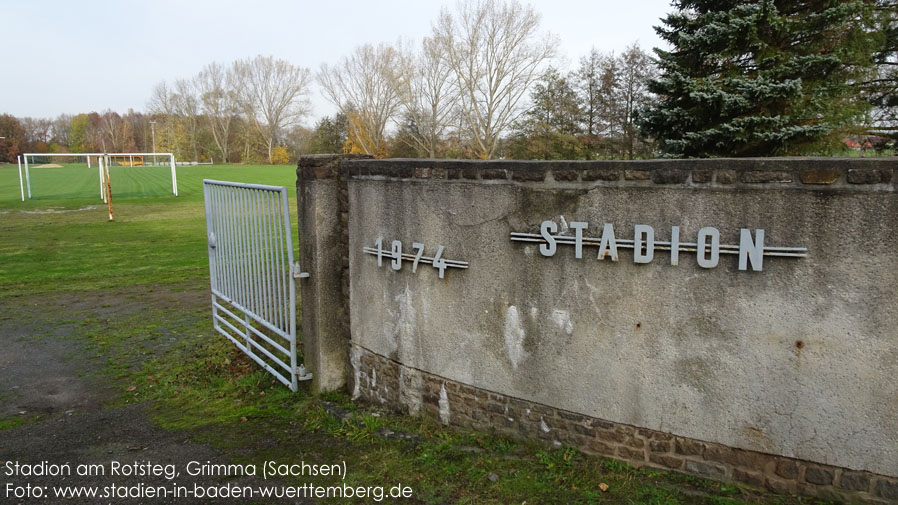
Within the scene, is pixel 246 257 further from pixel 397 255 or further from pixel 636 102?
pixel 636 102

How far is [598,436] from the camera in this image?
421cm

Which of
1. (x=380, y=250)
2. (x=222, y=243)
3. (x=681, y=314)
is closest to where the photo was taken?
(x=681, y=314)

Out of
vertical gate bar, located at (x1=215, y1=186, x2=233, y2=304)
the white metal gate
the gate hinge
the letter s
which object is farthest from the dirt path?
the letter s

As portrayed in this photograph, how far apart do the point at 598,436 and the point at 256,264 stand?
4106 millimetres

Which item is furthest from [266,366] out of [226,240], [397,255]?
[397,255]

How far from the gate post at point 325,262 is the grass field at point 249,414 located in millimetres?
359

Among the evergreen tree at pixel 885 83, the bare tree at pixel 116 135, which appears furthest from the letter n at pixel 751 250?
the bare tree at pixel 116 135

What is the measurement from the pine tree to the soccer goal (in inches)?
990

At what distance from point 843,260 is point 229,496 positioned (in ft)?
13.5

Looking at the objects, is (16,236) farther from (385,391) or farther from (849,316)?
(849,316)

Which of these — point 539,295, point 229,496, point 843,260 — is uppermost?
point 843,260

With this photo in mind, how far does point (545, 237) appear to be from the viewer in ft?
13.8

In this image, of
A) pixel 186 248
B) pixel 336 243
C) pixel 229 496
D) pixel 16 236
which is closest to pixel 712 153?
pixel 336 243

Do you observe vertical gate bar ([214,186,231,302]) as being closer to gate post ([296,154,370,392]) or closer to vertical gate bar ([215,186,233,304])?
vertical gate bar ([215,186,233,304])
